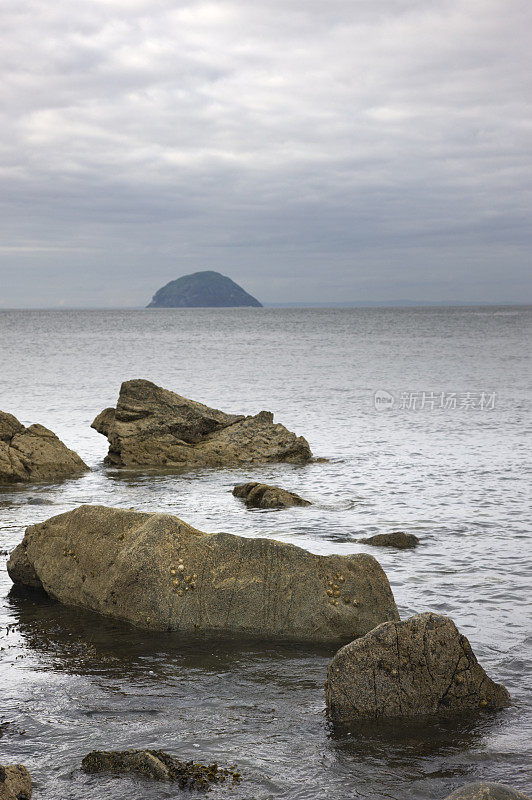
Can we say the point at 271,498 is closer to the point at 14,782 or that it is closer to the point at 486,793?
the point at 14,782

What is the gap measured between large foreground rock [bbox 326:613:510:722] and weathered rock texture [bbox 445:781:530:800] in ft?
6.40

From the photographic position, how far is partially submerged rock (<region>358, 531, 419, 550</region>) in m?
12.8

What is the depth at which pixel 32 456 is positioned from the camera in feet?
65.3

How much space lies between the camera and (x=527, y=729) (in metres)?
6.96

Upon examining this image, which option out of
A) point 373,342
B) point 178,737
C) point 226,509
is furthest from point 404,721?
point 373,342

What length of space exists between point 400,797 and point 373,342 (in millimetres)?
95363

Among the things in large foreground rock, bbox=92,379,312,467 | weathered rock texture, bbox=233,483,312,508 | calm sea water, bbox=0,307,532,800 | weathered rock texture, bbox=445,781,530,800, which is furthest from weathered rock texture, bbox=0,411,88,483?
weathered rock texture, bbox=445,781,530,800

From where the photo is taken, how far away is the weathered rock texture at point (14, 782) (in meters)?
5.49

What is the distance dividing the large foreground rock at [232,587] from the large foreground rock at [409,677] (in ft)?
5.65

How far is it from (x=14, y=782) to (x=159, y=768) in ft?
3.60

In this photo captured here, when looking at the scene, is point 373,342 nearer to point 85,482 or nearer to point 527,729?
point 85,482

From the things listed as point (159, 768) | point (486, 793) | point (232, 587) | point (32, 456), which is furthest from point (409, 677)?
point (32, 456)

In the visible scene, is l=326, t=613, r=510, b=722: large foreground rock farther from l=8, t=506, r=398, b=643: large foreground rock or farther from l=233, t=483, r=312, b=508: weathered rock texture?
l=233, t=483, r=312, b=508: weathered rock texture

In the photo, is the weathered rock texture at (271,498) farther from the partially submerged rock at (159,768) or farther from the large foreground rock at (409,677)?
the partially submerged rock at (159,768)
